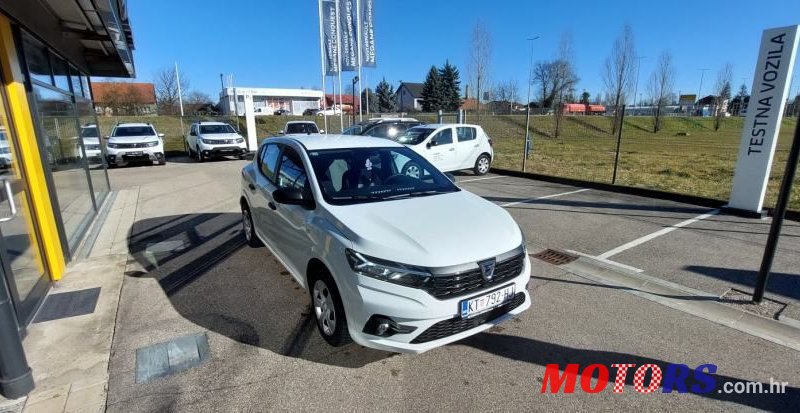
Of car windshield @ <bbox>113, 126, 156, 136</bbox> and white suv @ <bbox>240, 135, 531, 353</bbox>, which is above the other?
car windshield @ <bbox>113, 126, 156, 136</bbox>

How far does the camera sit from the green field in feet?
32.6

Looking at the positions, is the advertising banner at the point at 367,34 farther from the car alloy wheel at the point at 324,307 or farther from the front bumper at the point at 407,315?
the front bumper at the point at 407,315

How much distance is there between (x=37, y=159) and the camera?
4359 millimetres

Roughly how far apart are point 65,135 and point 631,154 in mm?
19443

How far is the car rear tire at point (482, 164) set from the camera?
11.8 metres

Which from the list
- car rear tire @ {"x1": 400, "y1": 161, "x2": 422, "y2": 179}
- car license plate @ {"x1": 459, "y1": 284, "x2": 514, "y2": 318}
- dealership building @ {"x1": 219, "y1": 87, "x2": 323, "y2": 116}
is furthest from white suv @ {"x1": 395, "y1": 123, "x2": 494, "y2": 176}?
dealership building @ {"x1": 219, "y1": 87, "x2": 323, "y2": 116}

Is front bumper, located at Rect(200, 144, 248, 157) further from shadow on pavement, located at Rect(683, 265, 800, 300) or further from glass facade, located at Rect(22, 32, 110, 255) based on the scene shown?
shadow on pavement, located at Rect(683, 265, 800, 300)

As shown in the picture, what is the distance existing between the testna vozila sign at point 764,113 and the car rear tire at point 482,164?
20.2 ft

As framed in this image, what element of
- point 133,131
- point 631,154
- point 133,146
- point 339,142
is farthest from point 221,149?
point 631,154

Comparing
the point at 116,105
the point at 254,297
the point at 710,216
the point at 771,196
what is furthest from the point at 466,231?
the point at 116,105

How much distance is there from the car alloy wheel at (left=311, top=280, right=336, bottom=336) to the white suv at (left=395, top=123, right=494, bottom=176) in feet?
25.6

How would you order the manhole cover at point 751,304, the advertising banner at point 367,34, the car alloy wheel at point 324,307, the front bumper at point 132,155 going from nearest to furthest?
the car alloy wheel at point 324,307
the manhole cover at point 751,304
the front bumper at point 132,155
the advertising banner at point 367,34

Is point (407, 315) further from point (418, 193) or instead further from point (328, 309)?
point (418, 193)

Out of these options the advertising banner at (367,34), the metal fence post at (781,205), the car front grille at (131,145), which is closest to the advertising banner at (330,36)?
the advertising banner at (367,34)
